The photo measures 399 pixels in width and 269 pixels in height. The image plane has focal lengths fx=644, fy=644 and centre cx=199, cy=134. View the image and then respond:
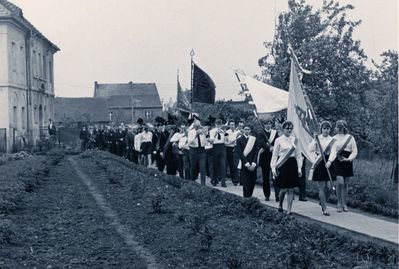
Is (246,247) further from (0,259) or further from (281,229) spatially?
(0,259)

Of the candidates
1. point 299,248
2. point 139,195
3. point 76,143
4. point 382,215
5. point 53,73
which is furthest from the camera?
point 53,73

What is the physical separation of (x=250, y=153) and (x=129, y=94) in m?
98.2

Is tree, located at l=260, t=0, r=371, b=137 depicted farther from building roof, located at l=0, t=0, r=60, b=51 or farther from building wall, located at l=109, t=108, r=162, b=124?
building wall, located at l=109, t=108, r=162, b=124

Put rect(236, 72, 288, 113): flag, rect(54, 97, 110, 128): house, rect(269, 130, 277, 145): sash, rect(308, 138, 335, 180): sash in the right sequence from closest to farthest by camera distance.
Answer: rect(308, 138, 335, 180): sash < rect(269, 130, 277, 145): sash < rect(236, 72, 288, 113): flag < rect(54, 97, 110, 128): house

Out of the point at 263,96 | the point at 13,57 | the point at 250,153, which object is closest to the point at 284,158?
the point at 250,153

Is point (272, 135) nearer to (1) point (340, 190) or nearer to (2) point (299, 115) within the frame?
(1) point (340, 190)

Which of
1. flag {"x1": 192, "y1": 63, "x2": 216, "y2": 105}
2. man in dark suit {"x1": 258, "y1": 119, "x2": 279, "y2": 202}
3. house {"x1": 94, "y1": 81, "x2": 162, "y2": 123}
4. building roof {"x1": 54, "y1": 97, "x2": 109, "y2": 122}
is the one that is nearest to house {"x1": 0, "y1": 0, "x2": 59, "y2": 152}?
flag {"x1": 192, "y1": 63, "x2": 216, "y2": 105}

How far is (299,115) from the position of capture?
11922 mm

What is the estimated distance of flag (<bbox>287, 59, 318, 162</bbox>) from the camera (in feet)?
39.1

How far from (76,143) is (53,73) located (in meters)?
7.91

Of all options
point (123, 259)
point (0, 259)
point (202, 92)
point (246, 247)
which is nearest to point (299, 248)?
point (246, 247)

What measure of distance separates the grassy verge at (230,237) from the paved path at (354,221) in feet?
3.92

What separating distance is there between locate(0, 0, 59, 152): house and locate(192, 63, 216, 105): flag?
19216 millimetres

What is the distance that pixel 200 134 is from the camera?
685 inches
